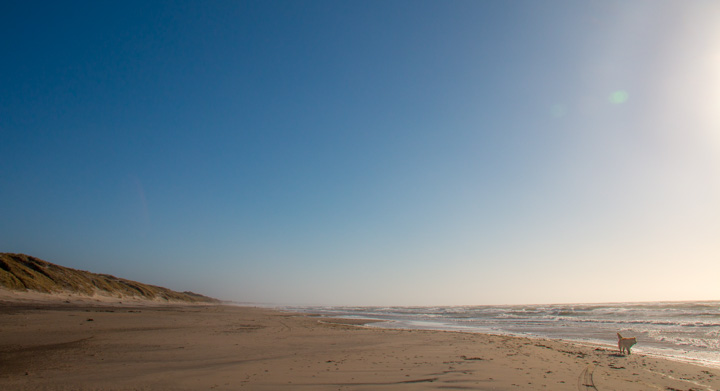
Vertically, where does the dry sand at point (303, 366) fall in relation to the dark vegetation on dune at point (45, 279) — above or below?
below

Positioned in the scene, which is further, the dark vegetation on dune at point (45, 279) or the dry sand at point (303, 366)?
the dark vegetation on dune at point (45, 279)

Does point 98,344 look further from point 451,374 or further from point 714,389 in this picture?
point 714,389

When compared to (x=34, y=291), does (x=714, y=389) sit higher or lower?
lower

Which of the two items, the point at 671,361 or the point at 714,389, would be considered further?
the point at 671,361

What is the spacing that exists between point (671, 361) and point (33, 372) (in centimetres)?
2020

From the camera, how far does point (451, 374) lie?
9.10 m

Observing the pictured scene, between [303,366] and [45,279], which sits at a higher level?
[45,279]

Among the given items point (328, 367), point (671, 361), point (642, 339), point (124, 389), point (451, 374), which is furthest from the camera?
point (642, 339)

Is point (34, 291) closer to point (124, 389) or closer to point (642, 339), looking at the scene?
point (124, 389)

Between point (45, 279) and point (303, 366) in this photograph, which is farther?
point (45, 279)

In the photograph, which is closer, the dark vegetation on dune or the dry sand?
the dry sand

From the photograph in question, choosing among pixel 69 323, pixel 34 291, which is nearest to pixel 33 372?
pixel 69 323

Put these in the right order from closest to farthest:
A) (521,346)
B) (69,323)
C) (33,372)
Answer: (33,372), (521,346), (69,323)

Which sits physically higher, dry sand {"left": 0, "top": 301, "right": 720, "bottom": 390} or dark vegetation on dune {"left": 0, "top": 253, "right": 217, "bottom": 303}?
dark vegetation on dune {"left": 0, "top": 253, "right": 217, "bottom": 303}
